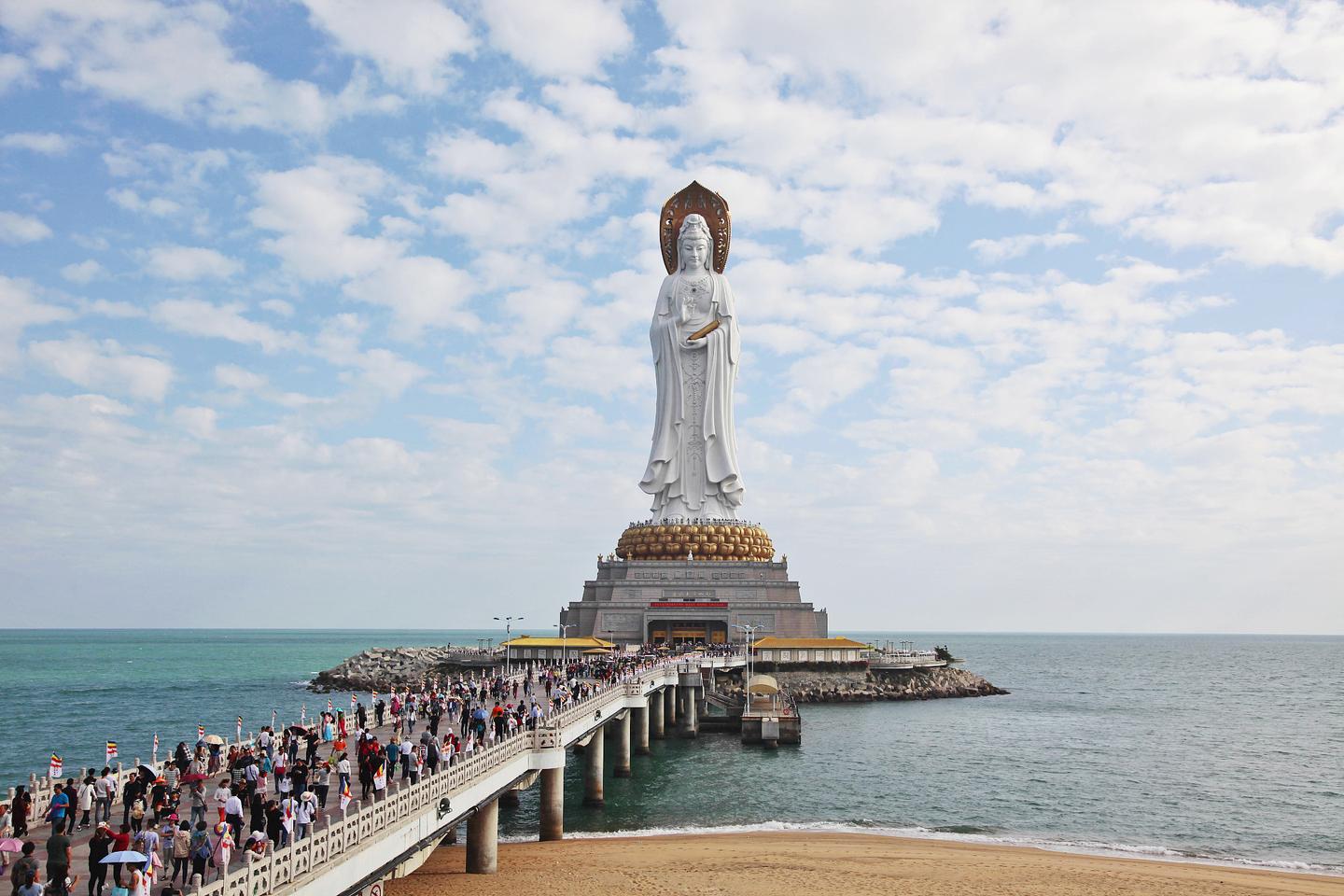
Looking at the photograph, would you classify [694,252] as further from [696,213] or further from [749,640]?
[749,640]

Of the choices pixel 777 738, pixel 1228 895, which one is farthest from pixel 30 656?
pixel 1228 895

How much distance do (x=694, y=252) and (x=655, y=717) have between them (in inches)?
1128

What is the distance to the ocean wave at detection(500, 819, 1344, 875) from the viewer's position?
24016mm

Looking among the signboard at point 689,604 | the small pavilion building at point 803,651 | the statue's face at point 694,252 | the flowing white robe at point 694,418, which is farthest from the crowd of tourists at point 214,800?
the statue's face at point 694,252

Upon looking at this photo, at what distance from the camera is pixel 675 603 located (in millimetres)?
55375

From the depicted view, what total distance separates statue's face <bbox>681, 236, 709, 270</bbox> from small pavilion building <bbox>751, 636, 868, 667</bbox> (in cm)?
2055

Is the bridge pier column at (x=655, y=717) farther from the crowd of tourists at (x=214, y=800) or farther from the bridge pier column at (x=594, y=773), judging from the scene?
the crowd of tourists at (x=214, y=800)

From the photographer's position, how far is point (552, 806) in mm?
23094

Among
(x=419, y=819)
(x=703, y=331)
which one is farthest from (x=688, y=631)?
(x=419, y=819)

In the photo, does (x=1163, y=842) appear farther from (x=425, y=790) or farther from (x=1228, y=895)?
(x=425, y=790)

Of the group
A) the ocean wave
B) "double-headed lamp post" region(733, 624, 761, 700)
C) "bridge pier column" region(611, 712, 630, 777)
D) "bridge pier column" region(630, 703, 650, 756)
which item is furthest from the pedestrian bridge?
"double-headed lamp post" region(733, 624, 761, 700)

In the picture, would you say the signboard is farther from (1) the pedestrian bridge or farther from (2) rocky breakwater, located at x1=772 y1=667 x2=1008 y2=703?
(1) the pedestrian bridge

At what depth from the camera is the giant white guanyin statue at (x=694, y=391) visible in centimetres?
6034

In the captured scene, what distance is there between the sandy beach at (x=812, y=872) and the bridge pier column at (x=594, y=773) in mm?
4096
